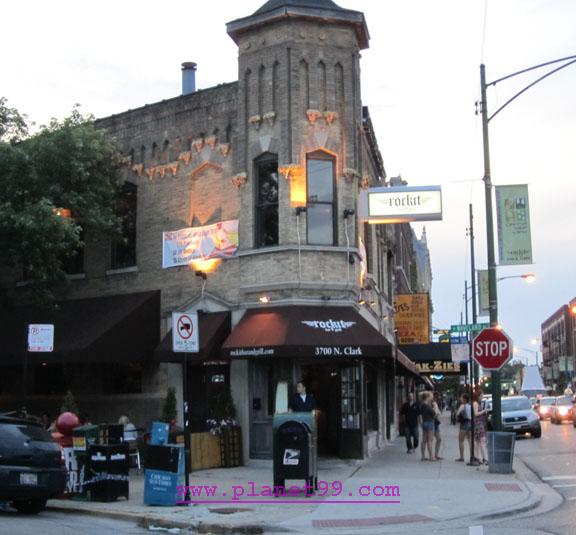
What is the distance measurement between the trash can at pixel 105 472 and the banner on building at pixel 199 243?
731 cm

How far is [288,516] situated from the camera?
38.3ft

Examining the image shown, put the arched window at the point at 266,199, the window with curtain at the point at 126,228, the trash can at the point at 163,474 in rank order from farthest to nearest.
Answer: the window with curtain at the point at 126,228 < the arched window at the point at 266,199 < the trash can at the point at 163,474

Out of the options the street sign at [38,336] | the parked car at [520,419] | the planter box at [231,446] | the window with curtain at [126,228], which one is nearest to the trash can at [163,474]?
the street sign at [38,336]

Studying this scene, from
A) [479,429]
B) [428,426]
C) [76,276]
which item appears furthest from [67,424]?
[479,429]

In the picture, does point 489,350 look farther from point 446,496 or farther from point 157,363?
point 157,363

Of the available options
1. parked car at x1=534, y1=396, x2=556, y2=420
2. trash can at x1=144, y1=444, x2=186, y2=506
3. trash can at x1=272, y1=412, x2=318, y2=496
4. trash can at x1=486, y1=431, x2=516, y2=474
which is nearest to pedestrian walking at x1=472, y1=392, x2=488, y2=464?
trash can at x1=486, y1=431, x2=516, y2=474

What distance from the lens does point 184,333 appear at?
42.4 ft

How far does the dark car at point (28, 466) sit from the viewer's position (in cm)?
1142

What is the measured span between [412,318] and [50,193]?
15799 millimetres

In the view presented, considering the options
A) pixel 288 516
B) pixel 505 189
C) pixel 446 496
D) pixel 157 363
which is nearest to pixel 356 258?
pixel 505 189

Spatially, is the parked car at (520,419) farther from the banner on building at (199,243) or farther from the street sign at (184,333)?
the street sign at (184,333)

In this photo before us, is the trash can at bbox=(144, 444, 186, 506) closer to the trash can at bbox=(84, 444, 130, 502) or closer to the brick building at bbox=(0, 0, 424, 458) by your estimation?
the trash can at bbox=(84, 444, 130, 502)

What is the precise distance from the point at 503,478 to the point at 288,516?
5.94 metres

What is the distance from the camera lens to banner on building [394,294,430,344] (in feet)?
102
